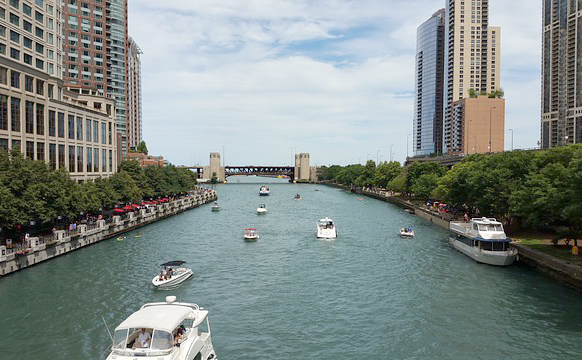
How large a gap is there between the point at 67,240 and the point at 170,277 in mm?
23958

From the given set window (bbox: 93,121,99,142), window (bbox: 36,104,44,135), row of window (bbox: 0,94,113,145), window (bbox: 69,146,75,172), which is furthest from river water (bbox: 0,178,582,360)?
window (bbox: 93,121,99,142)

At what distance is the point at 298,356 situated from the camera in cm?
3122

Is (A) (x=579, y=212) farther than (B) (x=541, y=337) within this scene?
Yes

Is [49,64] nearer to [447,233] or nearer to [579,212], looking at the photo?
[447,233]

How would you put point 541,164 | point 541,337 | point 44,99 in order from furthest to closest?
point 44,99 < point 541,164 < point 541,337

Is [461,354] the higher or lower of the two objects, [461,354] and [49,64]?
the lower

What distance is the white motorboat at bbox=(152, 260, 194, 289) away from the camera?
1842 inches

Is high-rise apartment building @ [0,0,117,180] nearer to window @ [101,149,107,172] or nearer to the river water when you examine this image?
window @ [101,149,107,172]

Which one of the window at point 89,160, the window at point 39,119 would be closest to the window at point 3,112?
the window at point 39,119

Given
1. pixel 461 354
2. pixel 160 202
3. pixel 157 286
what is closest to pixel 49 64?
pixel 160 202

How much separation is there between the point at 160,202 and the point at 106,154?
22.7m

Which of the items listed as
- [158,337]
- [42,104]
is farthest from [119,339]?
[42,104]

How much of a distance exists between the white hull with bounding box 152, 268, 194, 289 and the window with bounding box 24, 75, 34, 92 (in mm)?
44683

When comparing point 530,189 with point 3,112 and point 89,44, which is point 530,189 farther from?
point 89,44
